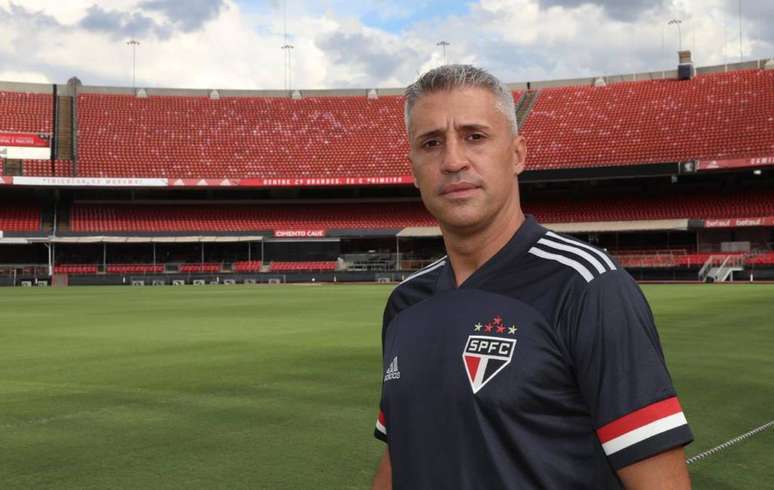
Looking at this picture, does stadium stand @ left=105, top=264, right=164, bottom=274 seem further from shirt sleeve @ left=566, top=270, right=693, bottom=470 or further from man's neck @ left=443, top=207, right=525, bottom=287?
shirt sleeve @ left=566, top=270, right=693, bottom=470

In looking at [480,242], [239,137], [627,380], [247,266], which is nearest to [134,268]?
[247,266]

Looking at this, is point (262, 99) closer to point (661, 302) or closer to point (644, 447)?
point (661, 302)

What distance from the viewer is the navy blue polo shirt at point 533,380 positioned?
188cm

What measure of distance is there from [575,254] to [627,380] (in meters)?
0.38

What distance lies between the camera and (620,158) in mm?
53406

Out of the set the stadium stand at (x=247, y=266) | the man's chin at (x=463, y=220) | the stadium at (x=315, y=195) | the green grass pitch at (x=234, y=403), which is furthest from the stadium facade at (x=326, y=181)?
the man's chin at (x=463, y=220)

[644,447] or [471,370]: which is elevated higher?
[471,370]

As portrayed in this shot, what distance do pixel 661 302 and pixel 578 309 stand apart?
2432 cm

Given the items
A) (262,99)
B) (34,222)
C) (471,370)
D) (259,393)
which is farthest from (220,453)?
(262,99)

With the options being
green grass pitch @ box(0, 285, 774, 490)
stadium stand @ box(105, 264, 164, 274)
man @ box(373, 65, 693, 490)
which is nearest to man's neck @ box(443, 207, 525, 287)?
man @ box(373, 65, 693, 490)

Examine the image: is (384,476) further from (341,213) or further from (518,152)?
(341,213)

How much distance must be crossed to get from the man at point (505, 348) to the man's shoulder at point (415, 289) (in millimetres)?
22

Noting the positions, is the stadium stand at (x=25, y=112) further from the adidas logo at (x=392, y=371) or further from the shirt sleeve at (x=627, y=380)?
the shirt sleeve at (x=627, y=380)

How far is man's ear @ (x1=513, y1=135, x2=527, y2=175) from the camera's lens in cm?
238
